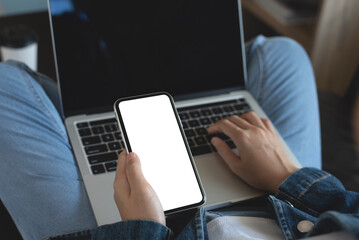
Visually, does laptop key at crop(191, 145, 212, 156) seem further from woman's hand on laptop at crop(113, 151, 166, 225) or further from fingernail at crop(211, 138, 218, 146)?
woman's hand on laptop at crop(113, 151, 166, 225)

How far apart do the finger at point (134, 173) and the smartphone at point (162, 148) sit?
0.15 ft

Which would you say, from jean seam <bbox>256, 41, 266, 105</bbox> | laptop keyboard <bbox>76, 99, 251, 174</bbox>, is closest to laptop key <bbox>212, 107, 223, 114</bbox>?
laptop keyboard <bbox>76, 99, 251, 174</bbox>

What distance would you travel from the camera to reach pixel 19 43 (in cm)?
92

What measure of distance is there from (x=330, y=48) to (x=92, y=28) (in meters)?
1.01

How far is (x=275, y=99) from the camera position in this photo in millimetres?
792

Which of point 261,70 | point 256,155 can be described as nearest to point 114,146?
point 256,155

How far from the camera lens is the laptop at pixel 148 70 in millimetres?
628

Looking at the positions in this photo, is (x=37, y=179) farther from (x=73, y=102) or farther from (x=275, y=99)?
(x=275, y=99)

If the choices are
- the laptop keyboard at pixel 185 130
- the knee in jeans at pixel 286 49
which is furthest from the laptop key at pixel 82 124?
the knee in jeans at pixel 286 49

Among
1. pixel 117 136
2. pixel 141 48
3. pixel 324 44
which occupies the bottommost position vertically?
pixel 324 44

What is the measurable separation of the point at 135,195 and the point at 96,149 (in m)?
0.22

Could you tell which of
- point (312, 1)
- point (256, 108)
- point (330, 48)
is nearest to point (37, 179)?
point (256, 108)

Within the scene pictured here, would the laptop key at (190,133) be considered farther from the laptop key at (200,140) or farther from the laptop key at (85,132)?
the laptop key at (85,132)

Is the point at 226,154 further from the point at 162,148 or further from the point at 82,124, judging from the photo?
the point at 82,124
